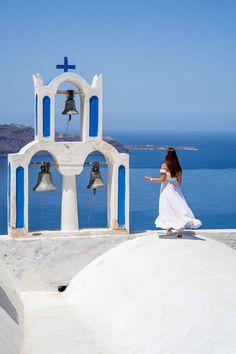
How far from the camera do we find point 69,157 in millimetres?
10266

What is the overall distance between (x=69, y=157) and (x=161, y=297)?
10.9 ft

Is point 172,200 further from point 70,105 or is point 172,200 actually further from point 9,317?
point 9,317

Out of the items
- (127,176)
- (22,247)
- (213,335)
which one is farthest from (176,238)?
(213,335)

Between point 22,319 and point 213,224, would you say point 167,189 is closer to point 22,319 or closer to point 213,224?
point 22,319

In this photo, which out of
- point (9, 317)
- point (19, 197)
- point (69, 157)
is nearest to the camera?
point (9, 317)

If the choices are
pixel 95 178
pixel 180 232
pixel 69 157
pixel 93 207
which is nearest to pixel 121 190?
pixel 95 178

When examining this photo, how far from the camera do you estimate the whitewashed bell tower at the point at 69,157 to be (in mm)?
10023

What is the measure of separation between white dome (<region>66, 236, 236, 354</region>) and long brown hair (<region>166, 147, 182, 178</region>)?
0.91 metres

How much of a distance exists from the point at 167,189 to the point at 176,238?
2.16ft

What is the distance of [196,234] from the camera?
10180 millimetres

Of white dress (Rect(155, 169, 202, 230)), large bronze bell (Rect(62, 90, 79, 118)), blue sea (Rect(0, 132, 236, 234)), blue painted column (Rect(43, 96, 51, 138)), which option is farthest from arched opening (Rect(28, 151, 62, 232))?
white dress (Rect(155, 169, 202, 230))

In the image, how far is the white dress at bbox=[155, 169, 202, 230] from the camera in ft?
31.4

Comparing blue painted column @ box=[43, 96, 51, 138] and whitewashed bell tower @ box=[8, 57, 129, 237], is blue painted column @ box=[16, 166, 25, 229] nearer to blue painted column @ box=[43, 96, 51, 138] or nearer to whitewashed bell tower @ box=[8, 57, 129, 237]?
whitewashed bell tower @ box=[8, 57, 129, 237]

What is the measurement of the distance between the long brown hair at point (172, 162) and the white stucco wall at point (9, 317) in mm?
2544
